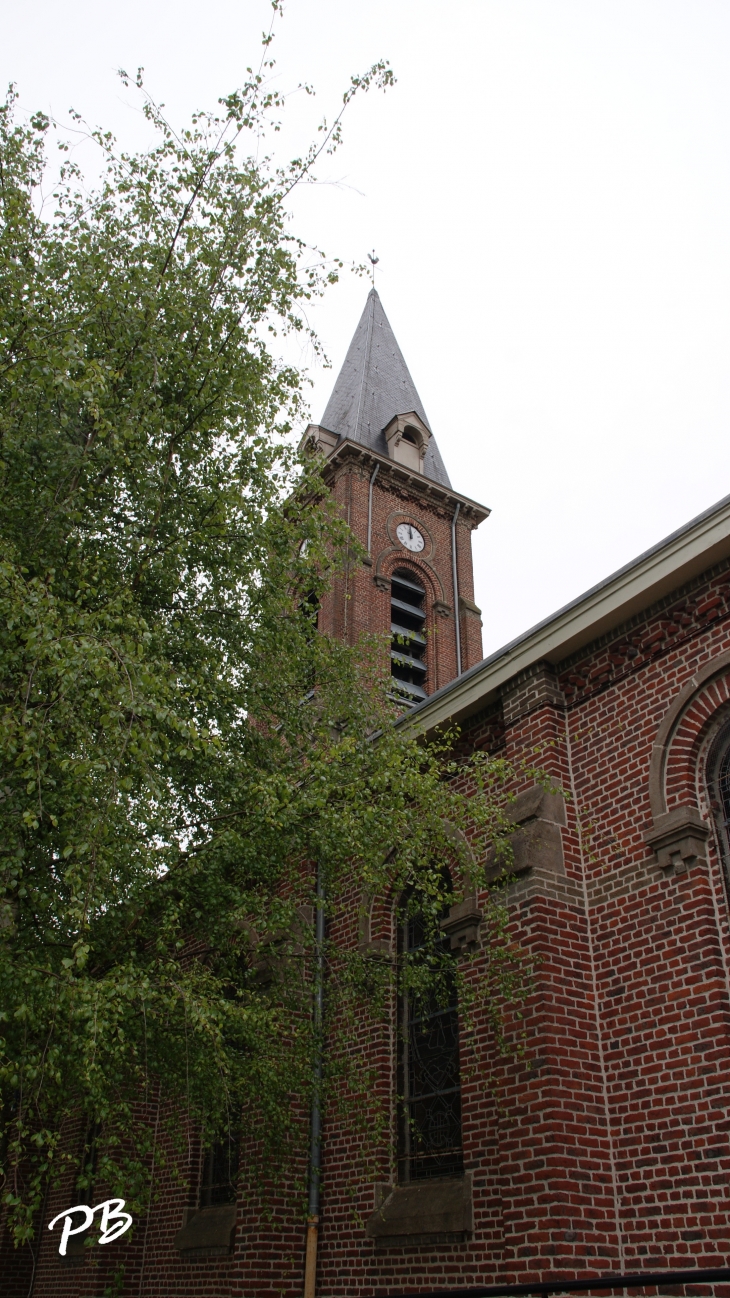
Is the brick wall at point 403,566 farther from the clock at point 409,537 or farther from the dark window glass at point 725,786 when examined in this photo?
the dark window glass at point 725,786

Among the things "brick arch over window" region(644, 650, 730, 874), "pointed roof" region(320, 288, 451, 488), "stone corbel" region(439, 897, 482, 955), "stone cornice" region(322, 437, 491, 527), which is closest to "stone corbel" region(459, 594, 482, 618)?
"stone cornice" region(322, 437, 491, 527)

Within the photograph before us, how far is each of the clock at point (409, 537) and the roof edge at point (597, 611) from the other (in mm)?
14062

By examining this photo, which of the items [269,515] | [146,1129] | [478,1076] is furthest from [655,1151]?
[269,515]

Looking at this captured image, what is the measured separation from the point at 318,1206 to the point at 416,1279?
1729 mm

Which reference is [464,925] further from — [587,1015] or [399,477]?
[399,477]

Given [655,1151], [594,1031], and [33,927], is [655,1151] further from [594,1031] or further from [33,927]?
[33,927]

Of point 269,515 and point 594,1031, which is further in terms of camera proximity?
point 269,515

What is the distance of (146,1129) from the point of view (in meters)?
6.81

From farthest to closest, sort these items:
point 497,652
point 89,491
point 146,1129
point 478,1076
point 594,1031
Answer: point 497,652, point 478,1076, point 594,1031, point 89,491, point 146,1129

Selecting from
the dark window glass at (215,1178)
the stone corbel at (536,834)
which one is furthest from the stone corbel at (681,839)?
the dark window glass at (215,1178)

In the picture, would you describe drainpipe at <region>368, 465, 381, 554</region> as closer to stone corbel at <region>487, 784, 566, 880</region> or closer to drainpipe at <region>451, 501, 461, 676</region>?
drainpipe at <region>451, 501, 461, 676</region>

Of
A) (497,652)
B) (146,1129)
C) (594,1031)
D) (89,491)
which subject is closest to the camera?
(146,1129)

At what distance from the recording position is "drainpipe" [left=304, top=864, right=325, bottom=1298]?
8453 mm

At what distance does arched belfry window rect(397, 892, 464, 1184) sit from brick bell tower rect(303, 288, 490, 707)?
10.5 metres
